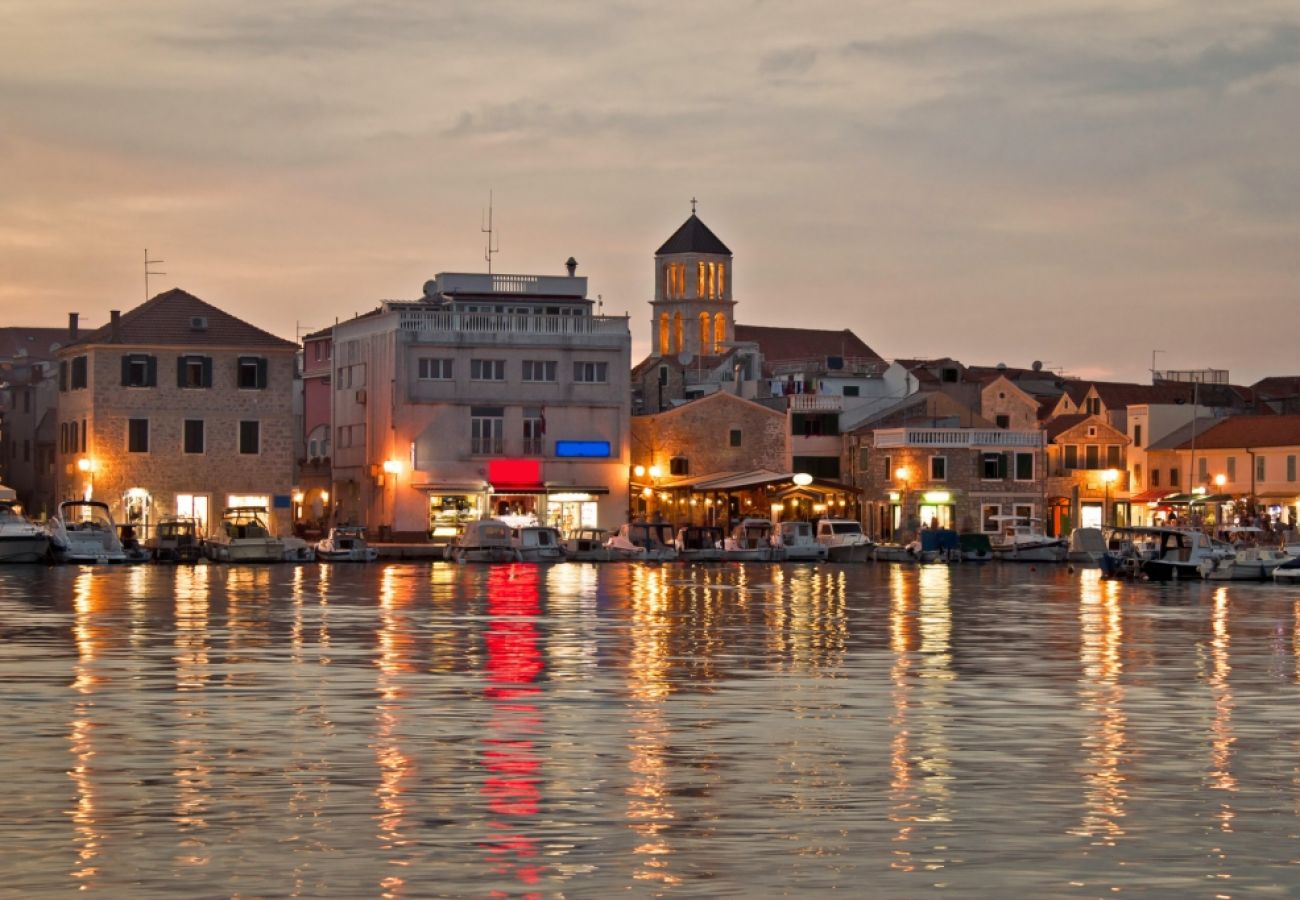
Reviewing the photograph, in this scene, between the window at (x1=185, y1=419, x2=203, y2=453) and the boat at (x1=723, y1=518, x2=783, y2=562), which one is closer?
the boat at (x1=723, y1=518, x2=783, y2=562)

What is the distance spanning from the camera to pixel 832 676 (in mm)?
32438

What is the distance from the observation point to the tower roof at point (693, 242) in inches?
7603

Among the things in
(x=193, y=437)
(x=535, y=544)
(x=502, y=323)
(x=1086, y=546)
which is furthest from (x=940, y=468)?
(x=193, y=437)

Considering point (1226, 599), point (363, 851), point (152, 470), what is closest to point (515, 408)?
point (152, 470)

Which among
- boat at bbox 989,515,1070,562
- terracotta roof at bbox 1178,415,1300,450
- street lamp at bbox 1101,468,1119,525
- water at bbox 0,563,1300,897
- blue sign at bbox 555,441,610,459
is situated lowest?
water at bbox 0,563,1300,897

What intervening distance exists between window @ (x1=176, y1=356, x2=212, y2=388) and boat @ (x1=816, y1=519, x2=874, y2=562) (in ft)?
85.8

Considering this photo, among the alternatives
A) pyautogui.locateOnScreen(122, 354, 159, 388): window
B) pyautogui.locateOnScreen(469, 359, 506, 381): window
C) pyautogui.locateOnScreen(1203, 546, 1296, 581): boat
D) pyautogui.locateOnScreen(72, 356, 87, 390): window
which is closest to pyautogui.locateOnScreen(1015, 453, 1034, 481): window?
pyautogui.locateOnScreen(469, 359, 506, 381): window

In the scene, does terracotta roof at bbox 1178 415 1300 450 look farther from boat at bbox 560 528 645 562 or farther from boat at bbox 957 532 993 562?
boat at bbox 560 528 645 562

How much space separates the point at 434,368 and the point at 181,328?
10.7 m

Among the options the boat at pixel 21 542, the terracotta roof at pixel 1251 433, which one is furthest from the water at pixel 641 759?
the terracotta roof at pixel 1251 433

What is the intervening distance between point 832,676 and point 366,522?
232 feet

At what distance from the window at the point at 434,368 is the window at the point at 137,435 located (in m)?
11.7

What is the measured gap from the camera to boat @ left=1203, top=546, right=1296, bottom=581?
76812 mm

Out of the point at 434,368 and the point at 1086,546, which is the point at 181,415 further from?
the point at 1086,546
